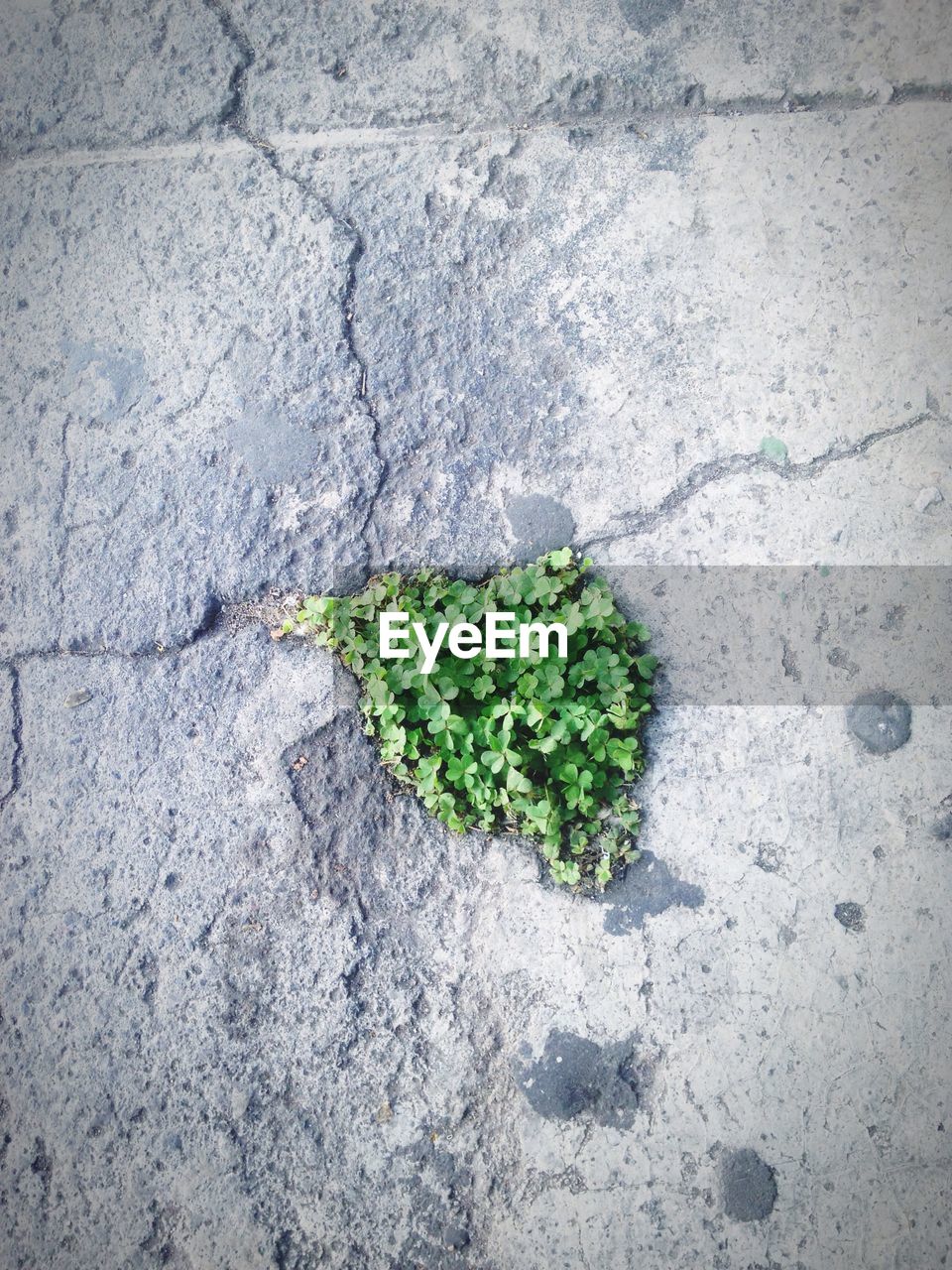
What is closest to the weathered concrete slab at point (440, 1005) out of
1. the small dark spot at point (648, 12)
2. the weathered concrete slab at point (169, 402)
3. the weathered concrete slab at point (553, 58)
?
the weathered concrete slab at point (169, 402)

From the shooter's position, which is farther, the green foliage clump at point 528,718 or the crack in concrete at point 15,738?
the crack in concrete at point 15,738

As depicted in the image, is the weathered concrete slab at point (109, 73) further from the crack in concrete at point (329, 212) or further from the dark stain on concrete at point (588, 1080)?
the dark stain on concrete at point (588, 1080)

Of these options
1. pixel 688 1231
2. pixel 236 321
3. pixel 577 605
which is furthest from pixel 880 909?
pixel 236 321

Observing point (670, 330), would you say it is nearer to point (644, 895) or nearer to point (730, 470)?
point (730, 470)

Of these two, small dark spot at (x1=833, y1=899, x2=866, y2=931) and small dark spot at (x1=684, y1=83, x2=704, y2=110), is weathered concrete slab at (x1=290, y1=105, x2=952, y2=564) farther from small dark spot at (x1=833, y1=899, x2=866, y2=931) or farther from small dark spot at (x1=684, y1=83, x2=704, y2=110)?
small dark spot at (x1=833, y1=899, x2=866, y2=931)

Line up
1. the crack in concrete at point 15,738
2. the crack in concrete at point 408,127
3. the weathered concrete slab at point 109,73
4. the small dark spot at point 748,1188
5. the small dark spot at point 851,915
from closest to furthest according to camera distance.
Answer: the small dark spot at point 748,1188 → the small dark spot at point 851,915 → the crack in concrete at point 15,738 → the crack in concrete at point 408,127 → the weathered concrete slab at point 109,73

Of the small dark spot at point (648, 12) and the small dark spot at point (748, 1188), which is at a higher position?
the small dark spot at point (648, 12)

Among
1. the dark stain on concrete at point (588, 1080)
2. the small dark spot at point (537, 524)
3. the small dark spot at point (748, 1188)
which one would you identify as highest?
the small dark spot at point (537, 524)
